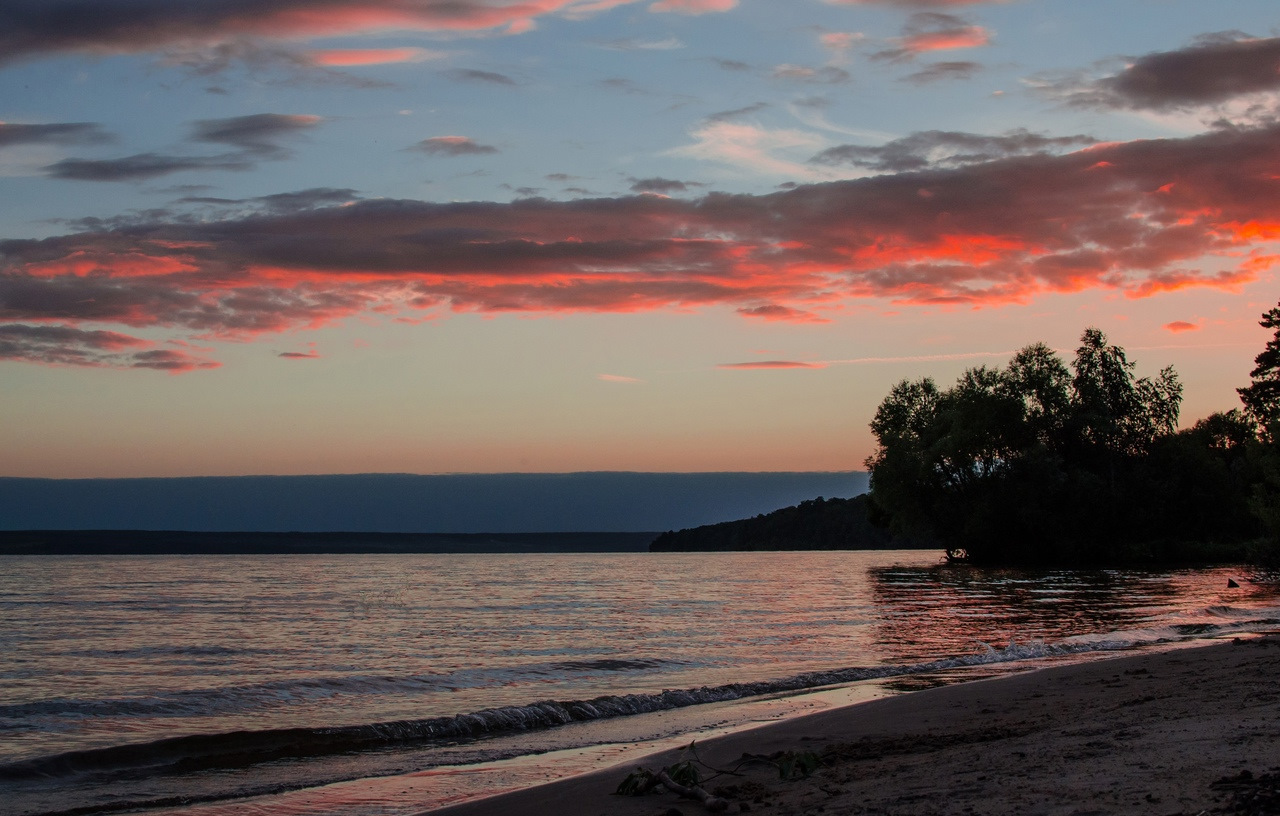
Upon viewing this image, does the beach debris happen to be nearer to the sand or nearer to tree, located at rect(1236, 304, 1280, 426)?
the sand

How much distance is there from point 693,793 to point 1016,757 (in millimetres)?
2895

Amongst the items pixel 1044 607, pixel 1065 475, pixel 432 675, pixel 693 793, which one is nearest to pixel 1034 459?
pixel 1065 475

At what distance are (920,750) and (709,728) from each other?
4.22m

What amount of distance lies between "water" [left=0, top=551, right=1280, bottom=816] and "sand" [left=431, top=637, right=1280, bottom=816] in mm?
1924

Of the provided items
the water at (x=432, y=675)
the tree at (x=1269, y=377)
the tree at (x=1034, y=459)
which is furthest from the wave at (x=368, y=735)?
the tree at (x=1034, y=459)

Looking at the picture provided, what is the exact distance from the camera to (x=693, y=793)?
8.72m

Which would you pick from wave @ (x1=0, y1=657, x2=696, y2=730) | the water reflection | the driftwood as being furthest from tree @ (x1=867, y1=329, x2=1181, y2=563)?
the driftwood

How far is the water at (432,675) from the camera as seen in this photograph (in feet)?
39.8

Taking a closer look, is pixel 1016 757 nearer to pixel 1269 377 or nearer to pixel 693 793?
pixel 693 793

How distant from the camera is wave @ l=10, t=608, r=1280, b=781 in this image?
41.9 ft

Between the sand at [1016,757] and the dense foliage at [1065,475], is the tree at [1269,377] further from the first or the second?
the sand at [1016,757]

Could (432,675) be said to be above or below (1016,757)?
below

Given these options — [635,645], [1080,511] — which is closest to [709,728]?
[635,645]

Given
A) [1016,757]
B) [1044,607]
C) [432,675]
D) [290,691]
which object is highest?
[1016,757]
